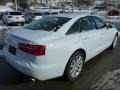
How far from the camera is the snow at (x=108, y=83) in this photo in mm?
4918

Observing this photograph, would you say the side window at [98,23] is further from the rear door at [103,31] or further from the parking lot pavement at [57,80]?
the parking lot pavement at [57,80]

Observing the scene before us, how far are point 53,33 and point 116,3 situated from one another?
3462 inches

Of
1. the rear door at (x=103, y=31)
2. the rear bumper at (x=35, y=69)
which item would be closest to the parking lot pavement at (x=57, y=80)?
the rear bumper at (x=35, y=69)

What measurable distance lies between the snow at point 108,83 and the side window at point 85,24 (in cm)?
134

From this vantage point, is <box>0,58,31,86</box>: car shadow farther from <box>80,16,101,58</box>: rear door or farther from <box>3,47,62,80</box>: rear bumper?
<box>80,16,101,58</box>: rear door

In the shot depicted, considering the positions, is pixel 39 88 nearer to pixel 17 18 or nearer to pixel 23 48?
pixel 23 48

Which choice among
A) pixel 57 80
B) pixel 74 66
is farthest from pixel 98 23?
pixel 57 80

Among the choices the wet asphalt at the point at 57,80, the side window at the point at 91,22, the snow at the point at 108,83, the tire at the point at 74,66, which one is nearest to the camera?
the snow at the point at 108,83

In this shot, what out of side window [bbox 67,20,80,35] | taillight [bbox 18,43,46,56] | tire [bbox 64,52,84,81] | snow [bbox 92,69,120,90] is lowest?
snow [bbox 92,69,120,90]

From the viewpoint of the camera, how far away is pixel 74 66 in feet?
18.4

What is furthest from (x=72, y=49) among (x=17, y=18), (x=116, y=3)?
(x=116, y=3)

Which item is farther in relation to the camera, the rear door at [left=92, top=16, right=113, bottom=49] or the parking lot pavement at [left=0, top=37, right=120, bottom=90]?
the rear door at [left=92, top=16, right=113, bottom=49]

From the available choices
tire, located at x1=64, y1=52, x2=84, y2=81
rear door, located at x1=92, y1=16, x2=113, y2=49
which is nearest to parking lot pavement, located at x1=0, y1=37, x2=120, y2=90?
tire, located at x1=64, y1=52, x2=84, y2=81

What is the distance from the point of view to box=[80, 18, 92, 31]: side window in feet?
20.0
